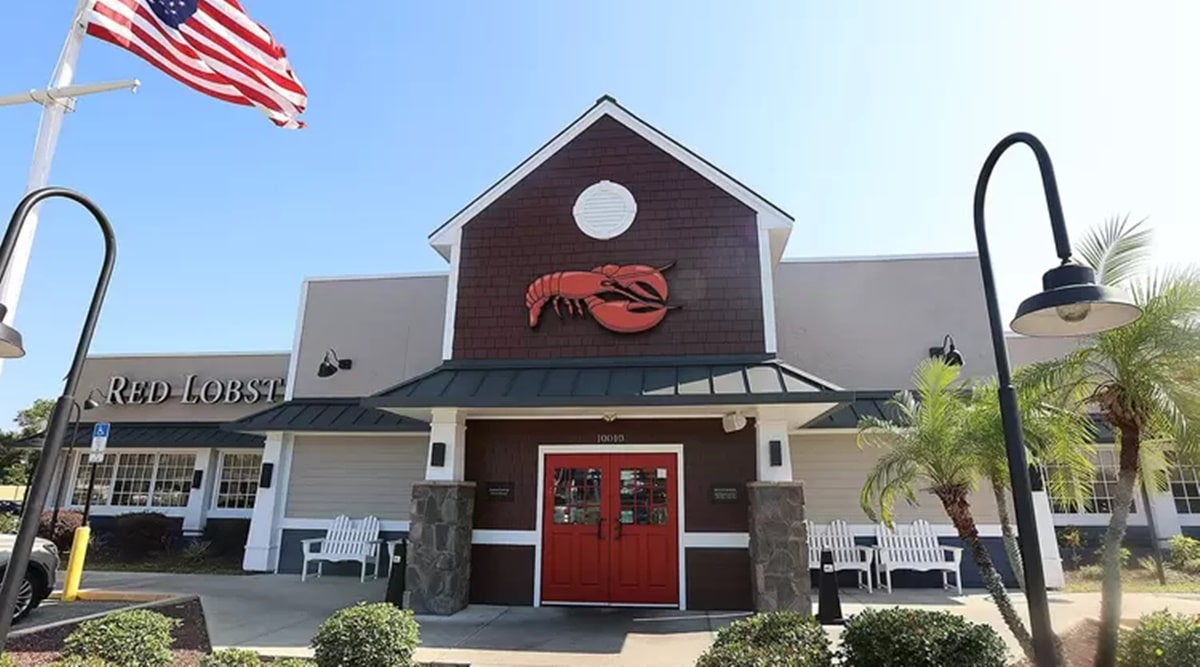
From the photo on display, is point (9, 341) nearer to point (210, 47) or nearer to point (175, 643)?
point (210, 47)

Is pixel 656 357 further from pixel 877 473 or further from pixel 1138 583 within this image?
pixel 1138 583

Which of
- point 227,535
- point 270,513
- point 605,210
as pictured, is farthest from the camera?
point 227,535

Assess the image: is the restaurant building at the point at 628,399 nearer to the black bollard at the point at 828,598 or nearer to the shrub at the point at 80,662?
the black bollard at the point at 828,598

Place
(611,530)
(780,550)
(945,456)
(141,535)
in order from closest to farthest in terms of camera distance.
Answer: (945,456), (780,550), (611,530), (141,535)

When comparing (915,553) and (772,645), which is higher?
(915,553)

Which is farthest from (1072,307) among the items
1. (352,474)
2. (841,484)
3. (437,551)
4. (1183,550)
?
(352,474)

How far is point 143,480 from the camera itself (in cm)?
1684

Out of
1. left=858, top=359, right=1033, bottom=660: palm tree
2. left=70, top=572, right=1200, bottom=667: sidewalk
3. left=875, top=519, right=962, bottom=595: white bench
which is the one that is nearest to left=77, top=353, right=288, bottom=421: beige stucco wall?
left=70, top=572, right=1200, bottom=667: sidewalk

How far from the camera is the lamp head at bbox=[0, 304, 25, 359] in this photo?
3.86 m

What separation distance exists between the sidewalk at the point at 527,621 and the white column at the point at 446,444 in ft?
6.44

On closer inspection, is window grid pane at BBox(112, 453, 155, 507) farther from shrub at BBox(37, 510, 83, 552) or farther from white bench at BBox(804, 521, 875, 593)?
white bench at BBox(804, 521, 875, 593)

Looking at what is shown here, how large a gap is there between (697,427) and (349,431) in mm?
7346

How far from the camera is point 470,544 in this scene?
33.1 ft

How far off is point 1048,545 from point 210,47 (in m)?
14.6
